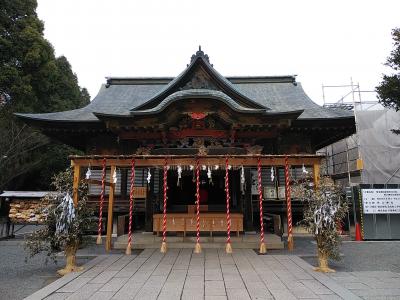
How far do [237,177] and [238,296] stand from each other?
26.3 feet

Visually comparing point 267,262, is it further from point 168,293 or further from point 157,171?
point 157,171

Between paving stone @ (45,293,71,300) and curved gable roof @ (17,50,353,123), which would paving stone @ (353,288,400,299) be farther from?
curved gable roof @ (17,50,353,123)

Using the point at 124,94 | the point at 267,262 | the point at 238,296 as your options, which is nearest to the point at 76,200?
the point at 238,296

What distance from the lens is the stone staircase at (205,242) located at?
425 inches

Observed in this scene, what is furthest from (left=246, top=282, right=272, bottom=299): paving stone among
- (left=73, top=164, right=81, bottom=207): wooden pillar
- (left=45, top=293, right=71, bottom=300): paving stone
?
(left=73, top=164, right=81, bottom=207): wooden pillar

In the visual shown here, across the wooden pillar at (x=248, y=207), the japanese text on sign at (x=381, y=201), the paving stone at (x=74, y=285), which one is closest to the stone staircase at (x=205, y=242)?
the wooden pillar at (x=248, y=207)

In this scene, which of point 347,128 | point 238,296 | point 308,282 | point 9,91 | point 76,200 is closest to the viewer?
point 238,296

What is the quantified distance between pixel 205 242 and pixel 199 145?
378 centimetres

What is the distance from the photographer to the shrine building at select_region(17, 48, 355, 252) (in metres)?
10.8

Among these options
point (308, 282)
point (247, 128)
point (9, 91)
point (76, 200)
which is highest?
point (9, 91)

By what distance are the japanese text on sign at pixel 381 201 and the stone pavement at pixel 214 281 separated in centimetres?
557

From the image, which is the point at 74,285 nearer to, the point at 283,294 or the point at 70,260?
the point at 70,260

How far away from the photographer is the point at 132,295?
5.66 meters

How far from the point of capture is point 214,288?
19.8ft
